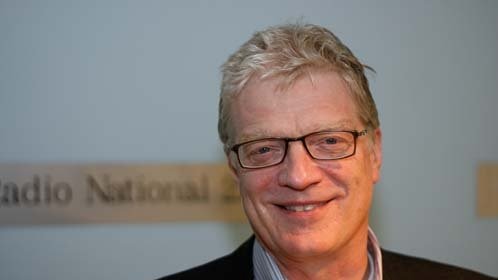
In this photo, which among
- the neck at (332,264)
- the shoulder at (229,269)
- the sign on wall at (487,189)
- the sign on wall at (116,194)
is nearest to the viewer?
the neck at (332,264)

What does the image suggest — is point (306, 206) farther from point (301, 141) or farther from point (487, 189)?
point (487, 189)

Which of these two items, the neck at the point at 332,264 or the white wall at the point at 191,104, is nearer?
the neck at the point at 332,264

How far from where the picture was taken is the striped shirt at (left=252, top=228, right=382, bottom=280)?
1399 millimetres

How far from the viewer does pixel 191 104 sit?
1.81 metres

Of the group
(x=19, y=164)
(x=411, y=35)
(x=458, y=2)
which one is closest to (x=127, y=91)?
(x=19, y=164)

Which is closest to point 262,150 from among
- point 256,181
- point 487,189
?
point 256,181

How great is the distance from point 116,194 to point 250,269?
0.51m

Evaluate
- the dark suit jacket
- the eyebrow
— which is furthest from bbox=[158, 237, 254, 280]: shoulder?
the eyebrow

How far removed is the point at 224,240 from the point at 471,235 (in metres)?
0.89

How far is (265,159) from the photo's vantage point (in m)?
1.29

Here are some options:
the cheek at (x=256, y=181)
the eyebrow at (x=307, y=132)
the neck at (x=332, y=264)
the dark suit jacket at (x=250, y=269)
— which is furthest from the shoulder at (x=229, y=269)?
the eyebrow at (x=307, y=132)

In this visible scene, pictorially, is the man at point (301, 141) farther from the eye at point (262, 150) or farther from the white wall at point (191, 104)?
the white wall at point (191, 104)

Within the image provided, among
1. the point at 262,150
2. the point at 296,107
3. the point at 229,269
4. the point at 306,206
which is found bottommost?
the point at 229,269

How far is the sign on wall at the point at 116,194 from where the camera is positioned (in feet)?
5.54
